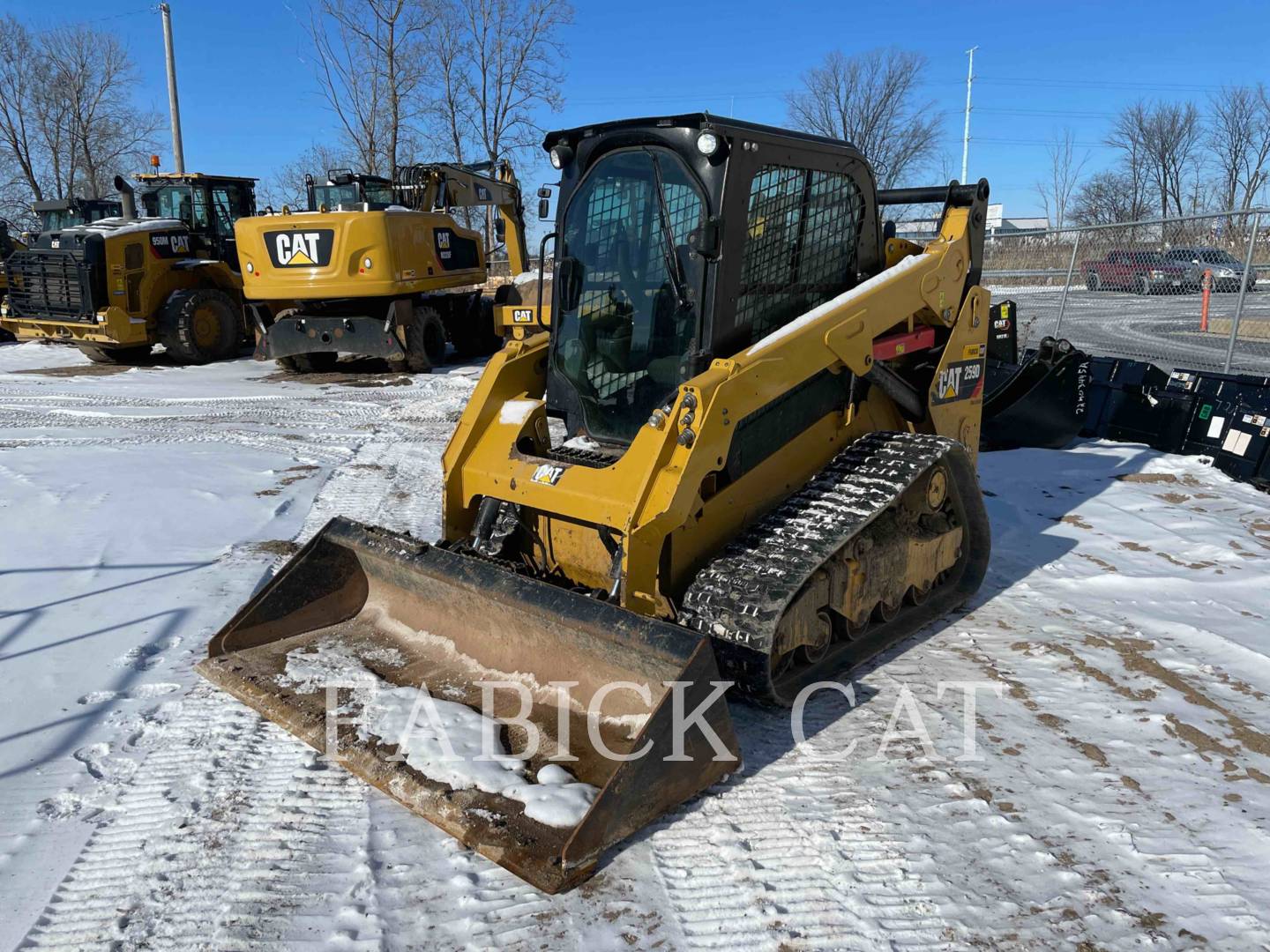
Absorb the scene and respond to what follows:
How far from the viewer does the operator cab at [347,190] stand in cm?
1366

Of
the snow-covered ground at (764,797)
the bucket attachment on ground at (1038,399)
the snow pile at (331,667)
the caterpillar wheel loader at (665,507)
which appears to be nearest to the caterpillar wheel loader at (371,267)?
the snow-covered ground at (764,797)

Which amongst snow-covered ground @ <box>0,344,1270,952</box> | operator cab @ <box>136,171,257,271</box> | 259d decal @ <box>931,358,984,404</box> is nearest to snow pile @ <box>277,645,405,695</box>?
snow-covered ground @ <box>0,344,1270,952</box>

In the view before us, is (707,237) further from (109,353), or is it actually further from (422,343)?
(109,353)

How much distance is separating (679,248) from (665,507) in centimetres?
121

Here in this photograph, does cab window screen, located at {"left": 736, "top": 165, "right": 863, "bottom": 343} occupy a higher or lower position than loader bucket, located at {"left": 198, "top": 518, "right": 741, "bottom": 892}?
higher

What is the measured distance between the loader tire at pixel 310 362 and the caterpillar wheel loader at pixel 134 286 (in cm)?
132

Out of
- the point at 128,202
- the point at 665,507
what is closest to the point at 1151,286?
the point at 665,507

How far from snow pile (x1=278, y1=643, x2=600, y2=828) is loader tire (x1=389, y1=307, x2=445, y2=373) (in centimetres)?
903

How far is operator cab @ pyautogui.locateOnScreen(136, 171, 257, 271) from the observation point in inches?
603

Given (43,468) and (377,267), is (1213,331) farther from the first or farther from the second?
(43,468)

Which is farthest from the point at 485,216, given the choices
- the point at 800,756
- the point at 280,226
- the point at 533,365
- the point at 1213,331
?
the point at 800,756

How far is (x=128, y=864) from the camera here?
2.91 meters

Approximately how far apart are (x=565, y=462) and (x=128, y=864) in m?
2.26

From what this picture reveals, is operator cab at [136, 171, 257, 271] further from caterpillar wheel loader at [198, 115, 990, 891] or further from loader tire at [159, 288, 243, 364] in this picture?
caterpillar wheel loader at [198, 115, 990, 891]
